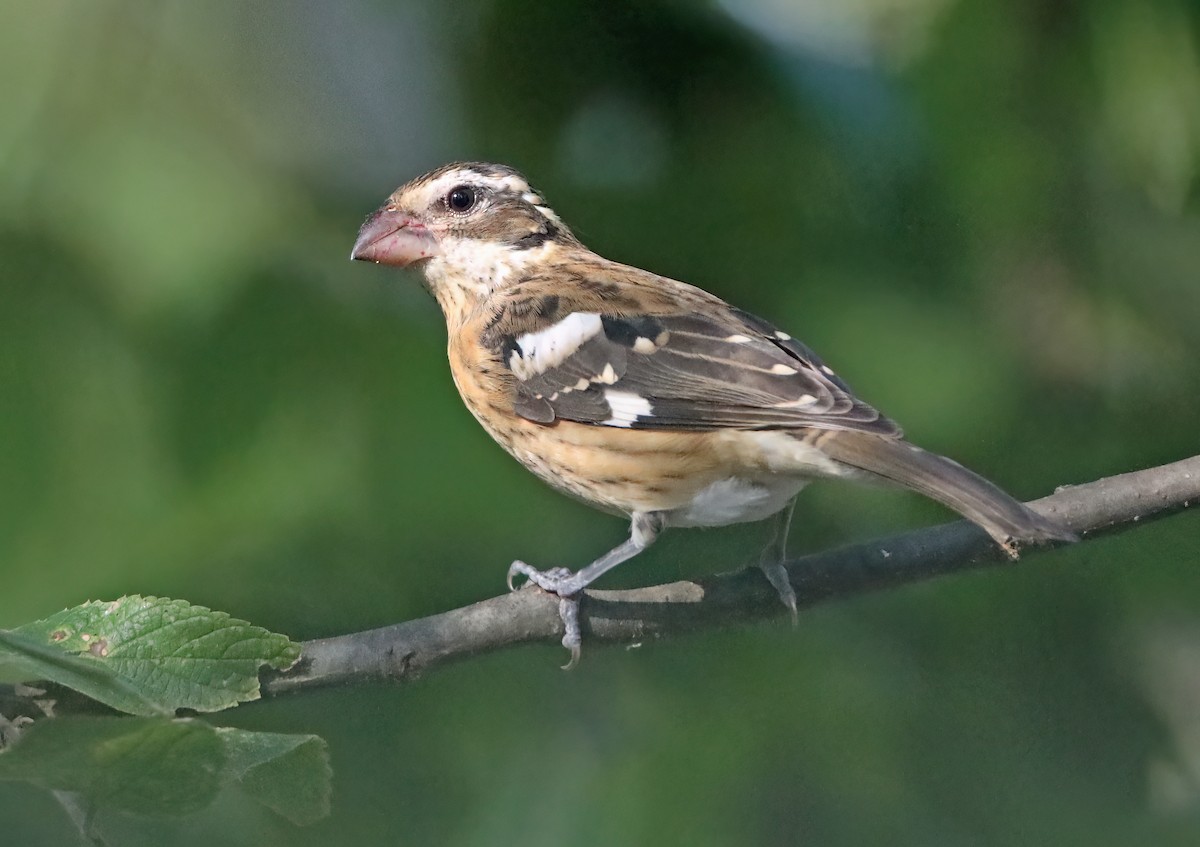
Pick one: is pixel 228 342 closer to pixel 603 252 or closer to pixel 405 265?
pixel 405 265

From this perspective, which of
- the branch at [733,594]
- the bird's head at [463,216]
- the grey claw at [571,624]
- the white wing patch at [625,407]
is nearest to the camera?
the branch at [733,594]

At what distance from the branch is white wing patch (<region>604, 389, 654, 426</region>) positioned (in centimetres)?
33

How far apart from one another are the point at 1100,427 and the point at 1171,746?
25.3 inches

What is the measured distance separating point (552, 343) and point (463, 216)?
450 mm

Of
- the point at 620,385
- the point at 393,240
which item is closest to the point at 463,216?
the point at 393,240

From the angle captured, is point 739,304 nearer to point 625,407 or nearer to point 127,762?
point 625,407

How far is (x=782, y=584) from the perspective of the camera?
222cm

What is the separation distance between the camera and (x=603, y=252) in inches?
102

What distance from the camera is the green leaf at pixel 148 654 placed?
83cm

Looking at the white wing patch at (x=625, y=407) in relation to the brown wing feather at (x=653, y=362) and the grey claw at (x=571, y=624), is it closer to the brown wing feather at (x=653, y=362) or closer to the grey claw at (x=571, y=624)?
the brown wing feather at (x=653, y=362)

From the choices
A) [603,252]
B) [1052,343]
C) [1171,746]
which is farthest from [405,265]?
[1171,746]

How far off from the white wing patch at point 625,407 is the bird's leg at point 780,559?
1.14 feet

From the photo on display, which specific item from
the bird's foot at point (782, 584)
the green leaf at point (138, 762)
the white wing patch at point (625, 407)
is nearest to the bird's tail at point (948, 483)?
the bird's foot at point (782, 584)

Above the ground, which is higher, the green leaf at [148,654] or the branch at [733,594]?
the green leaf at [148,654]
